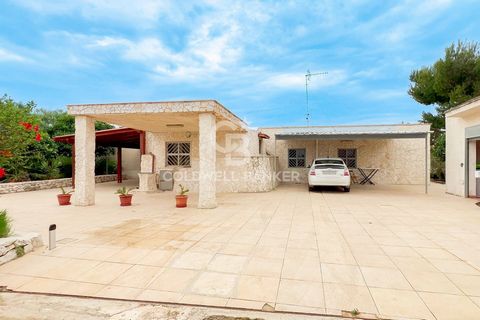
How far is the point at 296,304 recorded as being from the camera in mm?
2533

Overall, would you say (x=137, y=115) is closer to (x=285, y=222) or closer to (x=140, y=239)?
(x=140, y=239)

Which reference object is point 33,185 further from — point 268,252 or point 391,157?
point 391,157

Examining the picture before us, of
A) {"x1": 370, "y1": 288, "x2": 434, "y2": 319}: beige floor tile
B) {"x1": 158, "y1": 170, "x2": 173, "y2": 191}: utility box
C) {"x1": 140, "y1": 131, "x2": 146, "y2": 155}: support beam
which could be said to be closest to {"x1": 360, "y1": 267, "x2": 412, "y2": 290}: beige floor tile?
{"x1": 370, "y1": 288, "x2": 434, "y2": 319}: beige floor tile

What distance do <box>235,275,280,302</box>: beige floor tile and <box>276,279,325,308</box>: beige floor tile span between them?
0.08 metres

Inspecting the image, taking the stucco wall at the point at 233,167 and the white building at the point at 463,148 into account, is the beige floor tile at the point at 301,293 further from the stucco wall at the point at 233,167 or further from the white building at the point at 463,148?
the white building at the point at 463,148

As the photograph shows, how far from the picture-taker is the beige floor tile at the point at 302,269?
3119mm

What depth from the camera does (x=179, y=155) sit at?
12.4 meters

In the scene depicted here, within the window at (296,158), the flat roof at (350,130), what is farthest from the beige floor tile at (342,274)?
the window at (296,158)

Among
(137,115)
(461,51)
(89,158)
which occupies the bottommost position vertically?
(89,158)

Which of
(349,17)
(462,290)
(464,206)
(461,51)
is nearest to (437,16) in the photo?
(349,17)

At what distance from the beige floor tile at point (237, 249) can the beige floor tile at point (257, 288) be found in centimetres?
79

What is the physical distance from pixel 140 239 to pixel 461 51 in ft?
68.4

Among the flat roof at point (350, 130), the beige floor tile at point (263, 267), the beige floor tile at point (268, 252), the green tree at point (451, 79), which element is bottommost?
the beige floor tile at point (268, 252)

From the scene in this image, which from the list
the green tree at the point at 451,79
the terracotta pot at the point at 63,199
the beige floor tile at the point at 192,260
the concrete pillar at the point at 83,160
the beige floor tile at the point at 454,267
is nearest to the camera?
the beige floor tile at the point at 454,267
